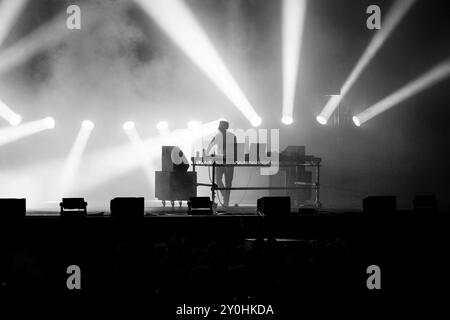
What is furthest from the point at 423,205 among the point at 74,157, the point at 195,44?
the point at 74,157

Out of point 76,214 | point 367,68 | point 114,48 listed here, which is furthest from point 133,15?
point 76,214

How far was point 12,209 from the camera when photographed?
21.5ft

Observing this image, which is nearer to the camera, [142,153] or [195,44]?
[195,44]

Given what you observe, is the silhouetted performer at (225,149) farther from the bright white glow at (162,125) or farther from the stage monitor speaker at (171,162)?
the bright white glow at (162,125)

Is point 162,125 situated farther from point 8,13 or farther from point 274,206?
point 274,206

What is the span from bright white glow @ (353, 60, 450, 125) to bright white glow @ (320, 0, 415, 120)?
676 millimetres

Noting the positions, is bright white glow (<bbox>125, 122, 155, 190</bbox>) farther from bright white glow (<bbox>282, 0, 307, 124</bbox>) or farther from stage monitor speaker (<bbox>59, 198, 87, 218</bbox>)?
stage monitor speaker (<bbox>59, 198, 87, 218</bbox>)

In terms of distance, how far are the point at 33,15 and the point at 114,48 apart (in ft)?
6.14

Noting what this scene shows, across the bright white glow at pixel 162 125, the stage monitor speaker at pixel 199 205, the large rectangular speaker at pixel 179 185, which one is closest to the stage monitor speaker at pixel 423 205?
the stage monitor speaker at pixel 199 205

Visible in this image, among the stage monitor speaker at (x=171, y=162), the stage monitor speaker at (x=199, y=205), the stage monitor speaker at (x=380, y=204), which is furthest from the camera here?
the stage monitor speaker at (x=171, y=162)

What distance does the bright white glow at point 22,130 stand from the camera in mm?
13523

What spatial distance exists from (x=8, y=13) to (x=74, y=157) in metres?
3.54

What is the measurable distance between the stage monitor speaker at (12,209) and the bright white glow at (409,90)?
8.15 metres

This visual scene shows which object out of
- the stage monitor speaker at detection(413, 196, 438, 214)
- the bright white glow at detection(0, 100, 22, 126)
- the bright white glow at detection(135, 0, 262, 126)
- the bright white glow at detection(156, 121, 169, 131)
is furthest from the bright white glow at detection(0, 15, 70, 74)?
the stage monitor speaker at detection(413, 196, 438, 214)
